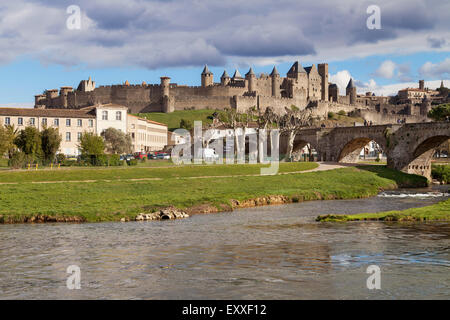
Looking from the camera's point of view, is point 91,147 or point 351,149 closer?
point 91,147

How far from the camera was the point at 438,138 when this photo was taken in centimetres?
6359

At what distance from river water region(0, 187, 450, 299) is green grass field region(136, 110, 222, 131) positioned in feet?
359

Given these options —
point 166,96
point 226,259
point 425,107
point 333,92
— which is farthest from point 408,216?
point 425,107

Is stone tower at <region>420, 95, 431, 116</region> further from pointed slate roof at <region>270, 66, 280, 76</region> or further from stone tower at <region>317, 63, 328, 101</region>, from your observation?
pointed slate roof at <region>270, 66, 280, 76</region>

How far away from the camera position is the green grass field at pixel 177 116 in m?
140

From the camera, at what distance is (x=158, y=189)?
134 feet

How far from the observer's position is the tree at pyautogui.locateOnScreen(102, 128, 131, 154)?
84500 mm

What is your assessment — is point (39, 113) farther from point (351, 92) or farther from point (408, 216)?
point (351, 92)

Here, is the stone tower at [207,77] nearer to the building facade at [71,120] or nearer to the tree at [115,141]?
the building facade at [71,120]

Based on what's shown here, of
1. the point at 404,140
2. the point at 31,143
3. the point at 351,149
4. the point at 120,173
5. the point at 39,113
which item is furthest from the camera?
the point at 39,113

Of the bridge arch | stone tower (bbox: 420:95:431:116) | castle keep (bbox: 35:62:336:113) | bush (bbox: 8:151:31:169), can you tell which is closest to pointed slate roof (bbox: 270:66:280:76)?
castle keep (bbox: 35:62:336:113)

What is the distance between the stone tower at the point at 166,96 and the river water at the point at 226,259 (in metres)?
125

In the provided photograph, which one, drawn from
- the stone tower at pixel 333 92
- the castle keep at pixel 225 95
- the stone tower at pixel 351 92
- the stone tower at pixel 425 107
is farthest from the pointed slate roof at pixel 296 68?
the stone tower at pixel 425 107

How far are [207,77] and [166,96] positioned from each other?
21.2 m
